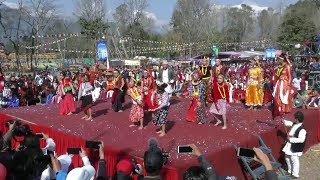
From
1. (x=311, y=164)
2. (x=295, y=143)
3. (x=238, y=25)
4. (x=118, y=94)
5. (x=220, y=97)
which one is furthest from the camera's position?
(x=238, y=25)

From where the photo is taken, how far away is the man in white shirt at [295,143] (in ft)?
25.9

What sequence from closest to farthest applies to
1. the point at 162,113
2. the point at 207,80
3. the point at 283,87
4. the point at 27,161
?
the point at 27,161, the point at 162,113, the point at 283,87, the point at 207,80

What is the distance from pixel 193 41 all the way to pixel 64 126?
145 feet

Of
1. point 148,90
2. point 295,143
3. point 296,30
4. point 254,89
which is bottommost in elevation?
point 295,143

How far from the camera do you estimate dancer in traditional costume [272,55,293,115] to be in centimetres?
1023

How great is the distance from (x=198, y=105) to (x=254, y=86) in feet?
8.19

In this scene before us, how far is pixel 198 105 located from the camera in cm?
962

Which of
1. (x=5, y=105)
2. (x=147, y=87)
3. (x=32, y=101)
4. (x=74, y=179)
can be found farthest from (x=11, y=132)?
(x=32, y=101)

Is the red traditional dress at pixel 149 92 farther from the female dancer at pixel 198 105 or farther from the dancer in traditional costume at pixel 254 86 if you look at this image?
the dancer in traditional costume at pixel 254 86

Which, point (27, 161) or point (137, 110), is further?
point (137, 110)

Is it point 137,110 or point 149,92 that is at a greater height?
point 149,92

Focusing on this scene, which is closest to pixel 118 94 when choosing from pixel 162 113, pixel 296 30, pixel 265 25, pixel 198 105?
pixel 198 105

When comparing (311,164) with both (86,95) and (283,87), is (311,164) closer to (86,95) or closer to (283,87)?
(283,87)

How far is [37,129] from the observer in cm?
991
